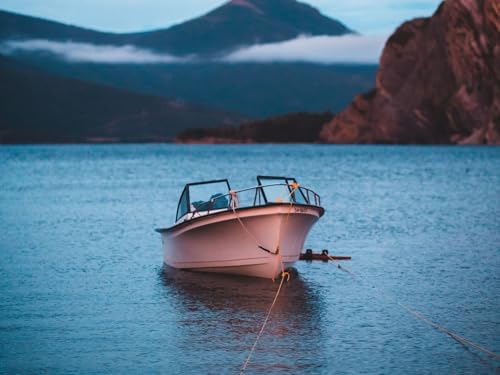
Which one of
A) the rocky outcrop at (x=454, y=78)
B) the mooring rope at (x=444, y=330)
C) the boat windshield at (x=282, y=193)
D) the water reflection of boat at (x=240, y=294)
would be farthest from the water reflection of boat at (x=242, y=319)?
the rocky outcrop at (x=454, y=78)

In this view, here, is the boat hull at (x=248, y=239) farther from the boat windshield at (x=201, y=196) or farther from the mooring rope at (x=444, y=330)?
the mooring rope at (x=444, y=330)

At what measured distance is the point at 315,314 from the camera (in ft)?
61.0

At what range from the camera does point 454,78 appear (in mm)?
182000

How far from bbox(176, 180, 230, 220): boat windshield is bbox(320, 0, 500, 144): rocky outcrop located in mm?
133477

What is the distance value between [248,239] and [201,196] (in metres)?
3.52

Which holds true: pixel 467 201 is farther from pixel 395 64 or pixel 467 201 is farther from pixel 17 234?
pixel 395 64

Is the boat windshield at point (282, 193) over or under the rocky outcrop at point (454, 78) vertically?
under

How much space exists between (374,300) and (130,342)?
19.4 feet

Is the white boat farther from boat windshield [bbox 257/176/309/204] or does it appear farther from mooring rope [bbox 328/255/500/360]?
mooring rope [bbox 328/255/500/360]

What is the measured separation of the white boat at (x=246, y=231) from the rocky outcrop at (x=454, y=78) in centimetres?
13498

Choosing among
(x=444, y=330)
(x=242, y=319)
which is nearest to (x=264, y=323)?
(x=242, y=319)

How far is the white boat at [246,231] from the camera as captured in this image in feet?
68.8

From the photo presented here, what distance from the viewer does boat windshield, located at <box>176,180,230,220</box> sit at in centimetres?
2359

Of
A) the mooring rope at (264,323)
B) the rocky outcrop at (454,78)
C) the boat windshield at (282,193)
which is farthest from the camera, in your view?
the rocky outcrop at (454,78)
